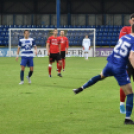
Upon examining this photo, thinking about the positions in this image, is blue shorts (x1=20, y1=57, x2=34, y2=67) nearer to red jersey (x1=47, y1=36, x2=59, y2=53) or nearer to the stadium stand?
red jersey (x1=47, y1=36, x2=59, y2=53)

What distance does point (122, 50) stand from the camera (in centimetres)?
630

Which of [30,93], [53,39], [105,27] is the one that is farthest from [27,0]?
[30,93]

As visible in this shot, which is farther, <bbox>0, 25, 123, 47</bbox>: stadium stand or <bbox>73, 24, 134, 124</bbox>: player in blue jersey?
<bbox>0, 25, 123, 47</bbox>: stadium stand

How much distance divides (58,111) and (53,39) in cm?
826

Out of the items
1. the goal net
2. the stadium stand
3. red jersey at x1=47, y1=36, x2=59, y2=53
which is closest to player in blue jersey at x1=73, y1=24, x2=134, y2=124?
red jersey at x1=47, y1=36, x2=59, y2=53

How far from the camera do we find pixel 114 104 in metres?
8.82

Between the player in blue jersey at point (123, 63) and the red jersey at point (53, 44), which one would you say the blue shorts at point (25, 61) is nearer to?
the red jersey at point (53, 44)

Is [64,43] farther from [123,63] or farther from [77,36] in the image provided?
[77,36]

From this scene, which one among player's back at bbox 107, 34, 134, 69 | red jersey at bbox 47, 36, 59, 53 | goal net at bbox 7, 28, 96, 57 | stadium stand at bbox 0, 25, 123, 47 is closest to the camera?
player's back at bbox 107, 34, 134, 69

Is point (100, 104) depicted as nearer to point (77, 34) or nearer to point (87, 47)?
point (87, 47)

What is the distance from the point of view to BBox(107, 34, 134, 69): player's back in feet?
20.4

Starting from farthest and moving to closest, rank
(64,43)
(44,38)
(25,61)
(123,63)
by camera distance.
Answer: (44,38) < (64,43) < (25,61) < (123,63)

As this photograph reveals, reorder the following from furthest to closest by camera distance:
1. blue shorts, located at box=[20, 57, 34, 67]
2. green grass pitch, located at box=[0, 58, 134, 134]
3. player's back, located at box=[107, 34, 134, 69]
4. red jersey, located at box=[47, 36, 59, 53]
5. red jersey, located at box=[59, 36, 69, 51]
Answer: red jersey, located at box=[59, 36, 69, 51] → red jersey, located at box=[47, 36, 59, 53] → blue shorts, located at box=[20, 57, 34, 67] → green grass pitch, located at box=[0, 58, 134, 134] → player's back, located at box=[107, 34, 134, 69]

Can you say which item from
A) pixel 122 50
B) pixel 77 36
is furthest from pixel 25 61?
pixel 77 36
